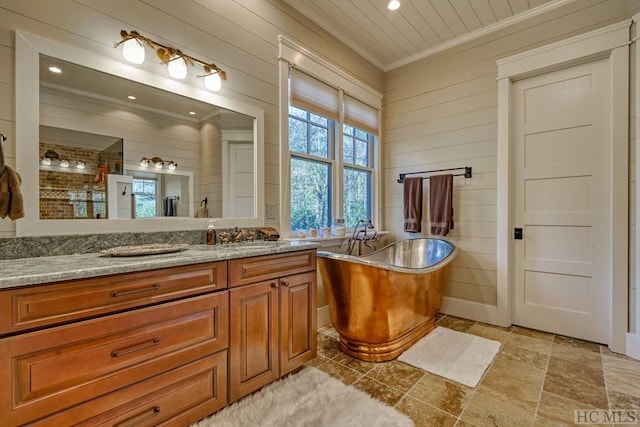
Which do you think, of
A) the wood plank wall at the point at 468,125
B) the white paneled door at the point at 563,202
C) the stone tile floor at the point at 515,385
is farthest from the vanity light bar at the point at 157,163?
the white paneled door at the point at 563,202

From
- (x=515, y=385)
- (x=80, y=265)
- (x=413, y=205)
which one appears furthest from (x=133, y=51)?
(x=515, y=385)

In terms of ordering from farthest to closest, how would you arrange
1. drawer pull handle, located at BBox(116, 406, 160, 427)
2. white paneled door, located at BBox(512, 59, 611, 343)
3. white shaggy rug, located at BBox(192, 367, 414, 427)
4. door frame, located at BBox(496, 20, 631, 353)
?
white paneled door, located at BBox(512, 59, 611, 343)
door frame, located at BBox(496, 20, 631, 353)
white shaggy rug, located at BBox(192, 367, 414, 427)
drawer pull handle, located at BBox(116, 406, 160, 427)

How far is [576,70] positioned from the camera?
2.62m

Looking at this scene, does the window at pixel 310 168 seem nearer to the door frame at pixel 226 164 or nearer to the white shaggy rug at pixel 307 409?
the door frame at pixel 226 164

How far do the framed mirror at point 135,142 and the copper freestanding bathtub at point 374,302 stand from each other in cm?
79

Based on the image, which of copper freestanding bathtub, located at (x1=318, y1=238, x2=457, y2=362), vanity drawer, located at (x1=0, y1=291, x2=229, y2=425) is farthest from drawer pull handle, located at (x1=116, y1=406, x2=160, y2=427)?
copper freestanding bathtub, located at (x1=318, y1=238, x2=457, y2=362)

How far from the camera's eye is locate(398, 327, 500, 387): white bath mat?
2041 millimetres

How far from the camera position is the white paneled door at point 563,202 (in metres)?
2.50

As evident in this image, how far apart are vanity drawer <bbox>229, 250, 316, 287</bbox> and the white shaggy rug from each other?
67 centimetres

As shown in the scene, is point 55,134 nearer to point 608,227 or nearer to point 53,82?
point 53,82

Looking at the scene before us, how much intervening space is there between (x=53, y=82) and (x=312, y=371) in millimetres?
2270

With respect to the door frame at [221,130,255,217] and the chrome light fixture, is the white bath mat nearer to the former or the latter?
the door frame at [221,130,255,217]

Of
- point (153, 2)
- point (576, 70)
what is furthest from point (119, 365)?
point (576, 70)

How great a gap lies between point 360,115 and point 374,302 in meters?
2.22
